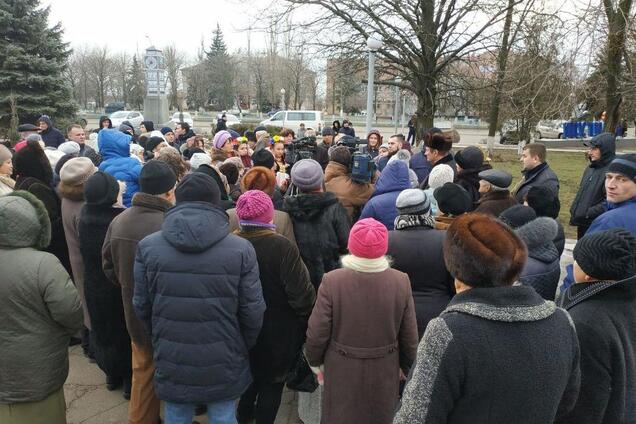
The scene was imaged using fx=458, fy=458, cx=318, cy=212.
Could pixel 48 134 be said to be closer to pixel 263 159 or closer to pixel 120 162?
pixel 120 162

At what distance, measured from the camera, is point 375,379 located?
7.97ft

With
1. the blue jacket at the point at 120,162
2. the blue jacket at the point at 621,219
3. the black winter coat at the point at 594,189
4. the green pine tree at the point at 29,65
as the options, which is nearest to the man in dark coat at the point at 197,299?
the blue jacket at the point at 120,162

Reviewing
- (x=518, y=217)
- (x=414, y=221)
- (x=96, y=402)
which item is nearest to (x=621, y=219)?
(x=518, y=217)

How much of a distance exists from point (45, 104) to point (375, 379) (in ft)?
75.5

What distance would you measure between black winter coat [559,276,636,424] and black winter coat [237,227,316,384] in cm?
144

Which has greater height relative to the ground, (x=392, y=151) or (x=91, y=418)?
(x=392, y=151)

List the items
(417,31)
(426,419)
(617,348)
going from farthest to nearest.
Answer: (417,31) < (617,348) < (426,419)

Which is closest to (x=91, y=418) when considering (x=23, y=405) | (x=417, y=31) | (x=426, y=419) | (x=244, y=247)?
(x=23, y=405)

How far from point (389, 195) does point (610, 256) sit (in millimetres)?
2043

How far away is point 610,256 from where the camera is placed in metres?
1.93

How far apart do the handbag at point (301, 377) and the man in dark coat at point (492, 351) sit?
1527 mm

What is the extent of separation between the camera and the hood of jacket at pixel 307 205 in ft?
10.9

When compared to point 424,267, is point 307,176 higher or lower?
higher

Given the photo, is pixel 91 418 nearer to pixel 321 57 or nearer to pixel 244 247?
pixel 244 247
